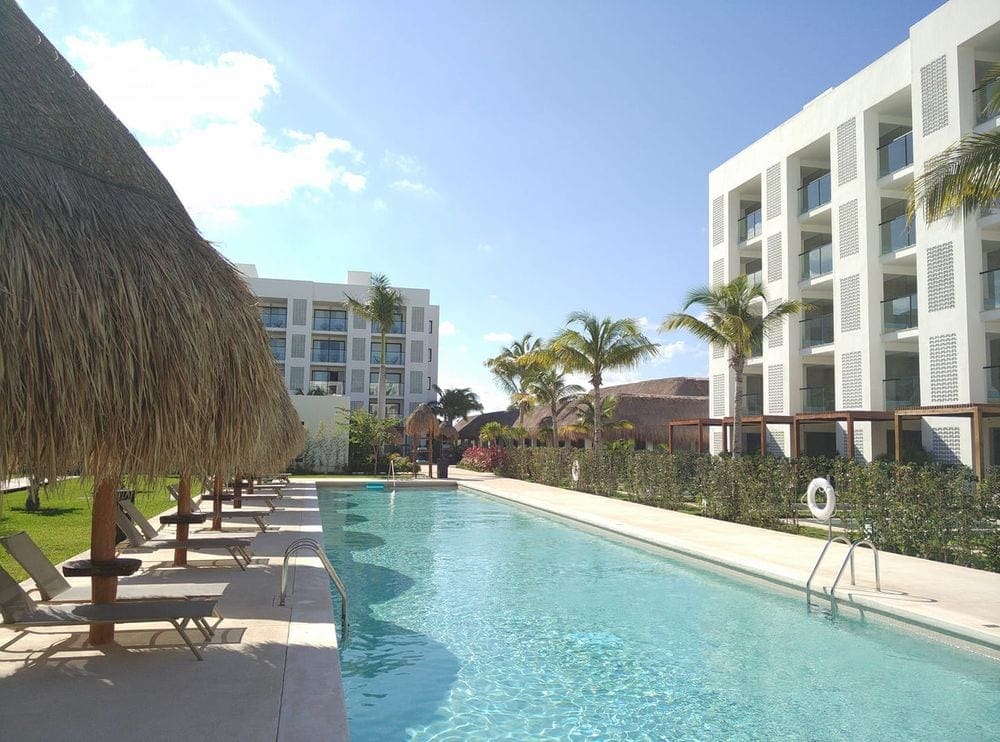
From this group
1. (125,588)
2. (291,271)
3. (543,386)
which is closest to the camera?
(125,588)

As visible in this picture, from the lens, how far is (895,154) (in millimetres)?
20719

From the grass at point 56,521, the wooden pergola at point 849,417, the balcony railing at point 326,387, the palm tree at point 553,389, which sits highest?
the balcony railing at point 326,387

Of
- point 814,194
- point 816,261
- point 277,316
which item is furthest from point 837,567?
point 277,316

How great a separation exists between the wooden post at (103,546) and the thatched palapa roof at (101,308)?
1.01ft

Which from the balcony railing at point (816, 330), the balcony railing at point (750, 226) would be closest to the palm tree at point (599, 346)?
the balcony railing at point (816, 330)

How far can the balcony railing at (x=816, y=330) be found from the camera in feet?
75.9

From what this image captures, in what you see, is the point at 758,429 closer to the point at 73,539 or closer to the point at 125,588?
→ the point at 73,539

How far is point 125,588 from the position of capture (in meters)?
5.68

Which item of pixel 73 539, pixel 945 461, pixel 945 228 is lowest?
pixel 73 539

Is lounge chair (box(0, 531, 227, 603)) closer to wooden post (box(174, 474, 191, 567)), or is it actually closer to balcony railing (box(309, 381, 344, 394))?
wooden post (box(174, 474, 191, 567))

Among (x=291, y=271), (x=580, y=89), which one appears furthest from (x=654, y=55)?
(x=291, y=271)

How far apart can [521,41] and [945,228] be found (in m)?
12.4

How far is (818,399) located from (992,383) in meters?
6.26

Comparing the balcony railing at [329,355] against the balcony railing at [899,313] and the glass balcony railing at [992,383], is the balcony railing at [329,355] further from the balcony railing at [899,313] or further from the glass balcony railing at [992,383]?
the glass balcony railing at [992,383]
